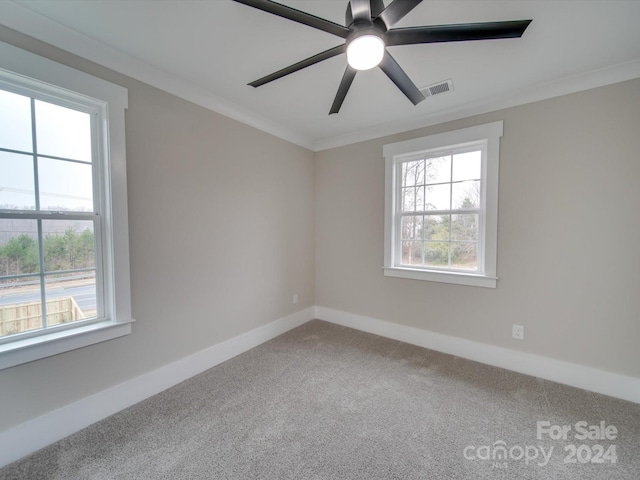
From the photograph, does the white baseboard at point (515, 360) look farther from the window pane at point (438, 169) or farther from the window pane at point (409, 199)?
the window pane at point (438, 169)

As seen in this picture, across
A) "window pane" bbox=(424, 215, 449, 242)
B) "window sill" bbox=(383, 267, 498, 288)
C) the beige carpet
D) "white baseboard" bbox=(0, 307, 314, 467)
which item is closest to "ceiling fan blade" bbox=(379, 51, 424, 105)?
"window pane" bbox=(424, 215, 449, 242)

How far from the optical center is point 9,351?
1.42 m

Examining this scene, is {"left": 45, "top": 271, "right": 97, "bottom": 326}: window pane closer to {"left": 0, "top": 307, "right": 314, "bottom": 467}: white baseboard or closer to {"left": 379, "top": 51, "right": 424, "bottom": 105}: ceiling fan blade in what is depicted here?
{"left": 0, "top": 307, "right": 314, "bottom": 467}: white baseboard

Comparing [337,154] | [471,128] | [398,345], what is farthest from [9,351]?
[471,128]

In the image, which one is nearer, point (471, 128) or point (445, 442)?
point (445, 442)

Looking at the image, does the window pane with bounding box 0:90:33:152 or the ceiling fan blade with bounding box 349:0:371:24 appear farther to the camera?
the window pane with bounding box 0:90:33:152

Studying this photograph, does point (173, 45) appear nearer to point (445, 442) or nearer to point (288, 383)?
point (288, 383)

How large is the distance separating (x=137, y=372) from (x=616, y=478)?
300cm

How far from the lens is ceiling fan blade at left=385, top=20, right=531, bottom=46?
1.13 m

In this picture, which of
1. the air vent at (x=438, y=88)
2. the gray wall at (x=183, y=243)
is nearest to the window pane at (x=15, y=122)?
the gray wall at (x=183, y=243)

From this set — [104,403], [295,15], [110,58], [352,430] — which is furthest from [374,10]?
[104,403]

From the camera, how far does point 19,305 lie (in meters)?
1.52

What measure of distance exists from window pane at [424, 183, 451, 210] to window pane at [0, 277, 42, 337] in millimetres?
3260

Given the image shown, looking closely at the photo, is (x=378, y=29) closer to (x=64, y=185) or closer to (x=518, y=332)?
(x=64, y=185)
